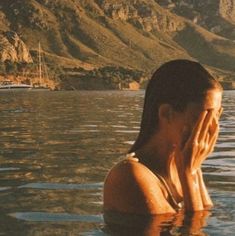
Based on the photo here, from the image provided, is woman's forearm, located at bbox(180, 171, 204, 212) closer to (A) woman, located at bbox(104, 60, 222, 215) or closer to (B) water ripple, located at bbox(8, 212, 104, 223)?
(A) woman, located at bbox(104, 60, 222, 215)

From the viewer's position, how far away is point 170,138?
520 cm

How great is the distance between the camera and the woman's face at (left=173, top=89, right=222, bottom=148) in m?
5.01

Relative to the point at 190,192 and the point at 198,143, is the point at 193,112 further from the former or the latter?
the point at 190,192

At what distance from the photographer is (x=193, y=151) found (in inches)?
200

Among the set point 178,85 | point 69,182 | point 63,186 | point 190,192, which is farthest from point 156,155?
point 69,182

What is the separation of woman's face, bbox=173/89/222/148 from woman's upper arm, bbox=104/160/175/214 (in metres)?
0.42

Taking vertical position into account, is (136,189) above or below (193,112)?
below

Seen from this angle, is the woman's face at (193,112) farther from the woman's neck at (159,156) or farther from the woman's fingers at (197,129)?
the woman's neck at (159,156)

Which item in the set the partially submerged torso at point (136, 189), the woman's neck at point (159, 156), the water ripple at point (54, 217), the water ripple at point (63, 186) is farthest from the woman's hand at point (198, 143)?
the water ripple at point (63, 186)

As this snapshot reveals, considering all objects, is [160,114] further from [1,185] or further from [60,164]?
[60,164]

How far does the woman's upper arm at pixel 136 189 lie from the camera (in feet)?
16.5

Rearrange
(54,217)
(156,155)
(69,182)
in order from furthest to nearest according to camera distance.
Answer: (69,182), (54,217), (156,155)

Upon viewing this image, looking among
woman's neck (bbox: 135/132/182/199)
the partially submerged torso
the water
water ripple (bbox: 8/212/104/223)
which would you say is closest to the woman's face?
woman's neck (bbox: 135/132/182/199)

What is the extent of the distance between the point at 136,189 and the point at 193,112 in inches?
28.4
